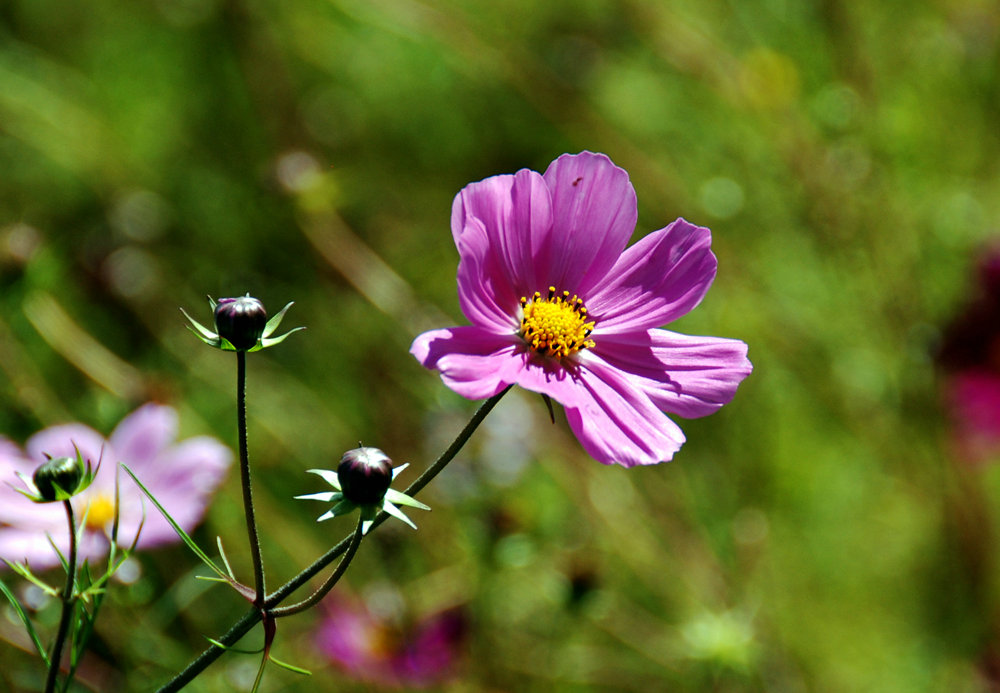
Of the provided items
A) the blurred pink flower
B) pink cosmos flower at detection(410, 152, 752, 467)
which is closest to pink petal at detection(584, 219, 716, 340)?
pink cosmos flower at detection(410, 152, 752, 467)

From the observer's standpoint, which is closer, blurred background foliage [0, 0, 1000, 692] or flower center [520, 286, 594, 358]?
flower center [520, 286, 594, 358]

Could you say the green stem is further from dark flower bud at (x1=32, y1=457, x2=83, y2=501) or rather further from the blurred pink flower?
the blurred pink flower

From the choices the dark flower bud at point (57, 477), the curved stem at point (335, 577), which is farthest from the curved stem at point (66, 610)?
the curved stem at point (335, 577)

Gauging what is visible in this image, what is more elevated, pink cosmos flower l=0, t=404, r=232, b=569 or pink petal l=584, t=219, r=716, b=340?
pink petal l=584, t=219, r=716, b=340

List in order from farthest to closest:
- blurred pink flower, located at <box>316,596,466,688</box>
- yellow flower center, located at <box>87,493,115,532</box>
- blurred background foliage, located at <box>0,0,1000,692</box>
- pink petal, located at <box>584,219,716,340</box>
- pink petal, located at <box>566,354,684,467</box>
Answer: blurred background foliage, located at <box>0,0,1000,692</box>
blurred pink flower, located at <box>316,596,466,688</box>
yellow flower center, located at <box>87,493,115,532</box>
pink petal, located at <box>584,219,716,340</box>
pink petal, located at <box>566,354,684,467</box>

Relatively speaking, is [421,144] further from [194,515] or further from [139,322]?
[194,515]

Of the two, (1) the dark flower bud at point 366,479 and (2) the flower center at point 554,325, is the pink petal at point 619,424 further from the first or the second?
(1) the dark flower bud at point 366,479
